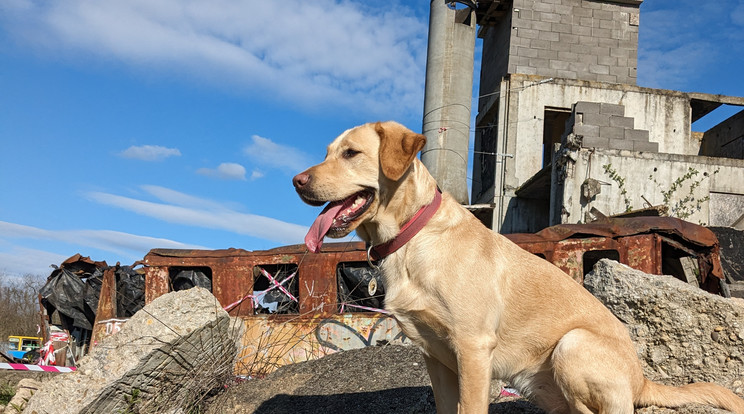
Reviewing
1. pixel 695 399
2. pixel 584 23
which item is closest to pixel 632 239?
pixel 695 399

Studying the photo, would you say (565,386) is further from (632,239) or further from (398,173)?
(632,239)

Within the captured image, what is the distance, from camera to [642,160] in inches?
606

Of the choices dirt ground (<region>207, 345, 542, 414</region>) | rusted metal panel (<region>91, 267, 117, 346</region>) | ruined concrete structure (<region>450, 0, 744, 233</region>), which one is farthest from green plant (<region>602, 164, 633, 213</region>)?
rusted metal panel (<region>91, 267, 117, 346</region>)

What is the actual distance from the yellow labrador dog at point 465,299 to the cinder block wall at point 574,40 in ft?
62.1

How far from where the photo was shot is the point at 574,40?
21.5m

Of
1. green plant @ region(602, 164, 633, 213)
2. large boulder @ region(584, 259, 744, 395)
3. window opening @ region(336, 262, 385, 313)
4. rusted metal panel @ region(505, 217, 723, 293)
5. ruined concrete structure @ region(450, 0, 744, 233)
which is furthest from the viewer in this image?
ruined concrete structure @ region(450, 0, 744, 233)

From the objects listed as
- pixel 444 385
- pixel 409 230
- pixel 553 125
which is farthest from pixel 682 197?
pixel 409 230

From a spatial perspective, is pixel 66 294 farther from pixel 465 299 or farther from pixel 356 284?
pixel 465 299

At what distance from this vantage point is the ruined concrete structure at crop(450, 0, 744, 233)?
15516 mm

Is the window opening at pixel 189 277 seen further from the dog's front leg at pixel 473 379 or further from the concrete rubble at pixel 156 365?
the dog's front leg at pixel 473 379

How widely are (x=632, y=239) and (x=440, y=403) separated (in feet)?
15.0

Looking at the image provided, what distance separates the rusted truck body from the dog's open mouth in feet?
11.2

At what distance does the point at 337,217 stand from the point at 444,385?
47.9 inches

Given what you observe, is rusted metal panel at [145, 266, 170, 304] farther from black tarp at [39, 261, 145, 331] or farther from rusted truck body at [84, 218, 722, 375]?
black tarp at [39, 261, 145, 331]
